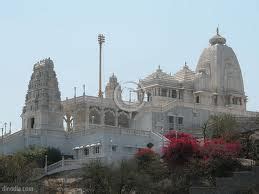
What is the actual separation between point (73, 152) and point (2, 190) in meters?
42.1

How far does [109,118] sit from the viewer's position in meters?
110

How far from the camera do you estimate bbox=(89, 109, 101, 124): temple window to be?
105000 mm

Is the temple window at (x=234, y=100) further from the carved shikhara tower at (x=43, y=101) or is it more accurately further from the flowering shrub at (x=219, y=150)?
the flowering shrub at (x=219, y=150)

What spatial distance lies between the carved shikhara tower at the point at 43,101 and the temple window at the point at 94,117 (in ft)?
19.6

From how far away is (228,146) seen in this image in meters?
69.1

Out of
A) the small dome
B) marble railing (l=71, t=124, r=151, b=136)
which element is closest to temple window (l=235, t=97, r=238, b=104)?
the small dome

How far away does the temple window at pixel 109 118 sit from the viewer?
108 m

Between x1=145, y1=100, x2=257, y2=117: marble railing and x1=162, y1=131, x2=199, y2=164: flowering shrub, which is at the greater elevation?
x1=145, y1=100, x2=257, y2=117: marble railing

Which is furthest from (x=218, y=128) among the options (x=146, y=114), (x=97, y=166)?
(x=97, y=166)

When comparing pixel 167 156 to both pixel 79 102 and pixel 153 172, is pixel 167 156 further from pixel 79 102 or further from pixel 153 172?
pixel 79 102

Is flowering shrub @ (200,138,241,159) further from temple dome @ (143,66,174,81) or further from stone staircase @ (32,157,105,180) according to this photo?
temple dome @ (143,66,174,81)

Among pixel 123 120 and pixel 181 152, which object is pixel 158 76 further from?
pixel 181 152

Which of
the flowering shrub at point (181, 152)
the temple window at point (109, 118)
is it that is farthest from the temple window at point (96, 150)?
the temple window at point (109, 118)

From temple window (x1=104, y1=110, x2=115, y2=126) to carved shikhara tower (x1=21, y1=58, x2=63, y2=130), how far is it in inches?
375
